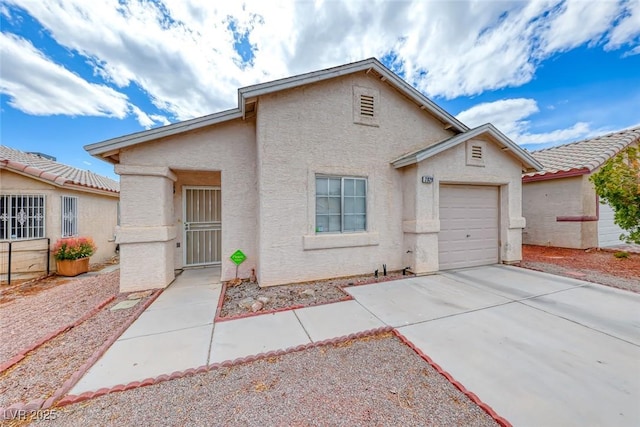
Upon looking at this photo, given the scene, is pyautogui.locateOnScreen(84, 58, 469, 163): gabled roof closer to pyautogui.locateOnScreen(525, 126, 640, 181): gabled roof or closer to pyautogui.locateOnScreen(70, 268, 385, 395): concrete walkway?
pyautogui.locateOnScreen(70, 268, 385, 395): concrete walkway

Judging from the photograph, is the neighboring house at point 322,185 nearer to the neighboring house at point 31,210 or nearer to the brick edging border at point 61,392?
the brick edging border at point 61,392

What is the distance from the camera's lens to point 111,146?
4883 mm

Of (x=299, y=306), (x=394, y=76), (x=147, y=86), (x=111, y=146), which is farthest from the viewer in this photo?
(x=147, y=86)

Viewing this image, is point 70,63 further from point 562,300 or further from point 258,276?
point 562,300

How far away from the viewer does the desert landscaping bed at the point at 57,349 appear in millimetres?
2365

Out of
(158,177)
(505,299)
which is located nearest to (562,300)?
(505,299)

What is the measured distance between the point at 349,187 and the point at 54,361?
19.0 feet

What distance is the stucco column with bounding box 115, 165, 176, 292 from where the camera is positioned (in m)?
5.04

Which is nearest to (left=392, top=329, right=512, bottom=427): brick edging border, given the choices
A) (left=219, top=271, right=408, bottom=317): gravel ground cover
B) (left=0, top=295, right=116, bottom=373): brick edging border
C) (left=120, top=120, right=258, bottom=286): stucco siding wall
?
(left=219, top=271, right=408, bottom=317): gravel ground cover

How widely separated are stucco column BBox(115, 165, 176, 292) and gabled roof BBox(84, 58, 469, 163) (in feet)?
1.82

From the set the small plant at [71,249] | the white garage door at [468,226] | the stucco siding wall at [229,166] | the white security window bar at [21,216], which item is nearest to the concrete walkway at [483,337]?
the stucco siding wall at [229,166]

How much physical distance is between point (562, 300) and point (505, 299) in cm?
102

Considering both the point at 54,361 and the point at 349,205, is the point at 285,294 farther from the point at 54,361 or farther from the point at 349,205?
the point at 54,361

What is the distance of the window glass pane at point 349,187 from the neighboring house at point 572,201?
9499 mm
